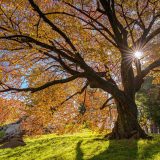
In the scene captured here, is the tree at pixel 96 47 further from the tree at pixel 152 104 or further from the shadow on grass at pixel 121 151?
the tree at pixel 152 104

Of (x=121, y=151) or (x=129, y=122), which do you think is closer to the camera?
(x=121, y=151)

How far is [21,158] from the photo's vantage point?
22203 millimetres

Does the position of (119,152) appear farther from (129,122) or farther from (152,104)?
(152,104)

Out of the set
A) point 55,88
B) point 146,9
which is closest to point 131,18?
point 146,9

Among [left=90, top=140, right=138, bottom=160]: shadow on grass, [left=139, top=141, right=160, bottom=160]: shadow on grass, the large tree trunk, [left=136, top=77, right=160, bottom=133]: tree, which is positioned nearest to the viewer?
[left=139, top=141, right=160, bottom=160]: shadow on grass

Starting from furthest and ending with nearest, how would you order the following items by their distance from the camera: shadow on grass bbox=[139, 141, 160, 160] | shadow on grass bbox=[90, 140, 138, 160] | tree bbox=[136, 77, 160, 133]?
tree bbox=[136, 77, 160, 133], shadow on grass bbox=[90, 140, 138, 160], shadow on grass bbox=[139, 141, 160, 160]

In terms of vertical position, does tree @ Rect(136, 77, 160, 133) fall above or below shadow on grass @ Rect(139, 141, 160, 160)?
above

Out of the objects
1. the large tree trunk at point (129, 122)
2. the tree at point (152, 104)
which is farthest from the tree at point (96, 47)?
the tree at point (152, 104)

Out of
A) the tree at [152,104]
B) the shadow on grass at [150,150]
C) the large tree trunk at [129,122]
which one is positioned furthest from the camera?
the tree at [152,104]

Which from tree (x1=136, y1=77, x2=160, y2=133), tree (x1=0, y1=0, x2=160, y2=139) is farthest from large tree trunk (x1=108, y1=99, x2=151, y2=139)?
tree (x1=136, y1=77, x2=160, y2=133)

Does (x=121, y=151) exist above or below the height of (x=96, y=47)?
below

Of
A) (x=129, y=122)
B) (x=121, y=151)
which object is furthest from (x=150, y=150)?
(x=129, y=122)

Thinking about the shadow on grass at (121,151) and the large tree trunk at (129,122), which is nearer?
the shadow on grass at (121,151)

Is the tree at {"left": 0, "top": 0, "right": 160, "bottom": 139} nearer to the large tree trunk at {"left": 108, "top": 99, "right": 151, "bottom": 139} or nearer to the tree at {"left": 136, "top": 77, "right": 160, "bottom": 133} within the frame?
the large tree trunk at {"left": 108, "top": 99, "right": 151, "bottom": 139}
